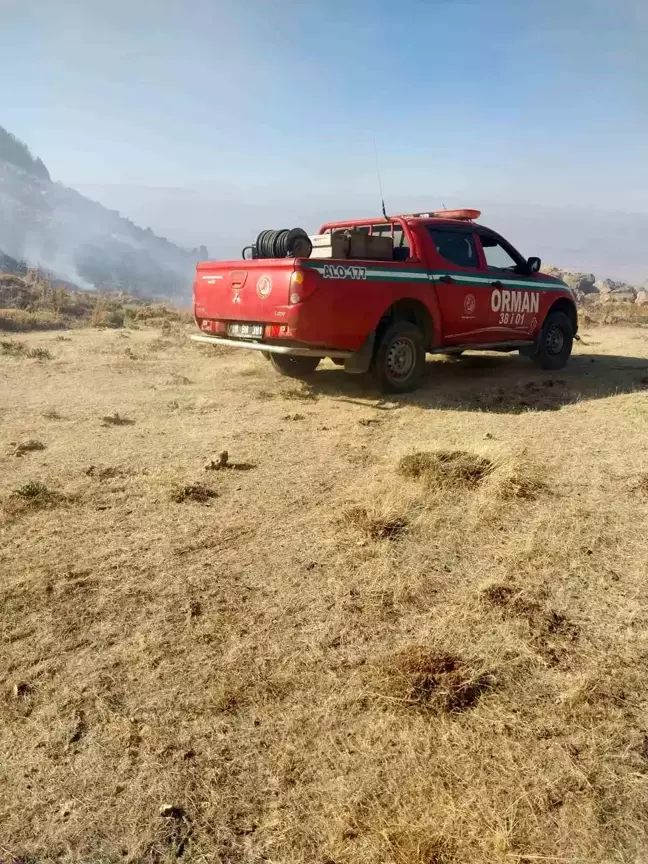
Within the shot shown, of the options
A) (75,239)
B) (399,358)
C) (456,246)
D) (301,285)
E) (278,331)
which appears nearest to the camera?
(301,285)

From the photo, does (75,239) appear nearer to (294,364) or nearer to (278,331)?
(294,364)

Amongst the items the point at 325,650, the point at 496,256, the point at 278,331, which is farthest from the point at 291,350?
the point at 325,650

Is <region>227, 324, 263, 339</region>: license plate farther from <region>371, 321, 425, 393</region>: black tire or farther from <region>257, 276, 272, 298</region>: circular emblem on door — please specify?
<region>371, 321, 425, 393</region>: black tire

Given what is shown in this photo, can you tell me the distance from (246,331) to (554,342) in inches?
190

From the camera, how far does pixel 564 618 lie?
285 cm

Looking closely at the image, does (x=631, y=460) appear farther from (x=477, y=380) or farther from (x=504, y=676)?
(x=477, y=380)

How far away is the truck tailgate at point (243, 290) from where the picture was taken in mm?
6242

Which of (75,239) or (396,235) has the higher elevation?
(75,239)

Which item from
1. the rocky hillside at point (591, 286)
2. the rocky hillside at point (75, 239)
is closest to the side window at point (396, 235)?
the rocky hillside at point (591, 286)

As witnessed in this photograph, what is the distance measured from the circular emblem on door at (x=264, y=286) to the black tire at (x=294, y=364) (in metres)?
1.97

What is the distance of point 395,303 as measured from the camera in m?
7.12

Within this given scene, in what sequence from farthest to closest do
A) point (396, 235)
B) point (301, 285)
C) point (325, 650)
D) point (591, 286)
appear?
point (591, 286) → point (396, 235) → point (301, 285) → point (325, 650)

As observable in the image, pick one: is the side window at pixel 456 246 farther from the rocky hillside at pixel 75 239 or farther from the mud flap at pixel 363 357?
the rocky hillside at pixel 75 239

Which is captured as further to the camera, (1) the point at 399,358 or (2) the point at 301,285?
(1) the point at 399,358
